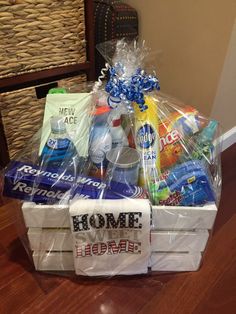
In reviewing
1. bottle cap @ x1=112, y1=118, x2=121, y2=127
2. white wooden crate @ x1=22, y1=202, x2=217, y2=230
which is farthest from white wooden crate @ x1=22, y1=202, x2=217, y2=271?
bottle cap @ x1=112, y1=118, x2=121, y2=127

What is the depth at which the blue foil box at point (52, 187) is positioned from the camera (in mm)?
608

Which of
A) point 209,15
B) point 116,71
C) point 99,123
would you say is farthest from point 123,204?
point 209,15

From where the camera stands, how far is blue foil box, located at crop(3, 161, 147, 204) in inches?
23.9

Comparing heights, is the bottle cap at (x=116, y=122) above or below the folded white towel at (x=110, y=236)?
above

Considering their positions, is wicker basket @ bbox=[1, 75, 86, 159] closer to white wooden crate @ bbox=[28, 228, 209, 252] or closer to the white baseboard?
white wooden crate @ bbox=[28, 228, 209, 252]

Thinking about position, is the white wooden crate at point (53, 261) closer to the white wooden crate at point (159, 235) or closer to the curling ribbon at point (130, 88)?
the white wooden crate at point (159, 235)

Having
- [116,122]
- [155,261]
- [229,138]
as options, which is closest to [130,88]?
[116,122]

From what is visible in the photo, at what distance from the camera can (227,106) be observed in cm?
112

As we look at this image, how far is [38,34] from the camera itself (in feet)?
2.77

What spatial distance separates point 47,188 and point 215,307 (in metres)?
0.49

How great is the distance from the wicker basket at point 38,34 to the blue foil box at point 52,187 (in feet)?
1.24

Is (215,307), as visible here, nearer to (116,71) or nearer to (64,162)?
(64,162)

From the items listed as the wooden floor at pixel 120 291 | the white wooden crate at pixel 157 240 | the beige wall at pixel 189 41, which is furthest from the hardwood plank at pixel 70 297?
the beige wall at pixel 189 41

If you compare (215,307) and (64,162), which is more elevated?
(64,162)
